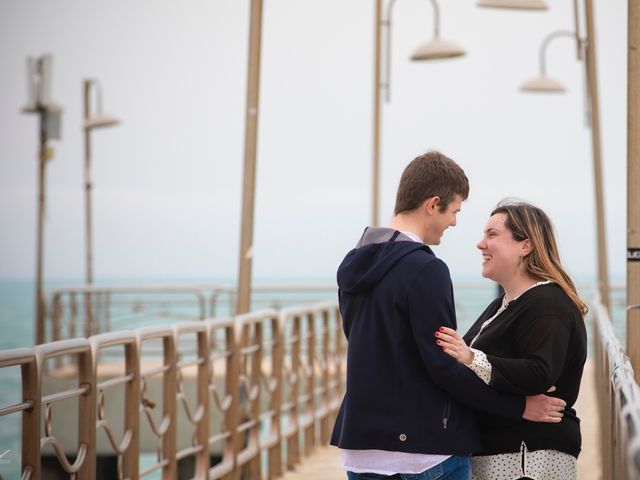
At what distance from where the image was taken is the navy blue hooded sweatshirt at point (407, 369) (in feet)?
11.4

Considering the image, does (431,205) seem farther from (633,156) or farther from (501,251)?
(633,156)

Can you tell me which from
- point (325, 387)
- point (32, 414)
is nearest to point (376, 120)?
point (325, 387)

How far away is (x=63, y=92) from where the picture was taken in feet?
234

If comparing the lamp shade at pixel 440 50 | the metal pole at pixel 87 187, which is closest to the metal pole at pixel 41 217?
the metal pole at pixel 87 187

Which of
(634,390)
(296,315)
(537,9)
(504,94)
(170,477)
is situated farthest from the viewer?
(504,94)

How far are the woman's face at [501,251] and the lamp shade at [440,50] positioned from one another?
9.35m

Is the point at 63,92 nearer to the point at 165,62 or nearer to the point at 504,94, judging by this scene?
the point at 165,62

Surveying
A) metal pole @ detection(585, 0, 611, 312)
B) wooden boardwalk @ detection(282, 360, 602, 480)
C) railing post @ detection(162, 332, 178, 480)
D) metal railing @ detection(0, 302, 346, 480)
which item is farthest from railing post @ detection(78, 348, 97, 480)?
metal pole @ detection(585, 0, 611, 312)

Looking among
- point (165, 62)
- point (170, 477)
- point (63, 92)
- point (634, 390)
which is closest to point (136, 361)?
point (170, 477)

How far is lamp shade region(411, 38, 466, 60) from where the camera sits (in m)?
12.9

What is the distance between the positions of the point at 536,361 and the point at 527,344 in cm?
8

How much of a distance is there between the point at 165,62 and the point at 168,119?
10.5 feet

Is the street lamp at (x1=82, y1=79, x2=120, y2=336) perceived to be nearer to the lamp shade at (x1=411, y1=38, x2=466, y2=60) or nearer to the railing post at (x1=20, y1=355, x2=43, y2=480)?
the lamp shade at (x1=411, y1=38, x2=466, y2=60)

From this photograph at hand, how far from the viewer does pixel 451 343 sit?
3479 mm
